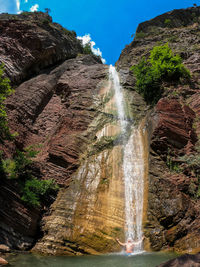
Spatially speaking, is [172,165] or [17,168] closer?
[17,168]

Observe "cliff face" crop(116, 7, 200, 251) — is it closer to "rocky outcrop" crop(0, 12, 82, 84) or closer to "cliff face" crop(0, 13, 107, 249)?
"cliff face" crop(0, 13, 107, 249)

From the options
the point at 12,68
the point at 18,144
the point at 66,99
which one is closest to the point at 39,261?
the point at 18,144

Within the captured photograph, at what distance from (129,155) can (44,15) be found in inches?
1074

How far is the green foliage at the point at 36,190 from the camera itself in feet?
32.9

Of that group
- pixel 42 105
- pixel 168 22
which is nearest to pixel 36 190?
pixel 42 105

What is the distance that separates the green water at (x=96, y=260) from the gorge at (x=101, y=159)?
0.78m

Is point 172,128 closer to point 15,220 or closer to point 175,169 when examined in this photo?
point 175,169

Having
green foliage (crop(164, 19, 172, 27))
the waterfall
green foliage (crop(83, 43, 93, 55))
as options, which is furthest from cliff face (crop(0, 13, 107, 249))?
green foliage (crop(164, 19, 172, 27))

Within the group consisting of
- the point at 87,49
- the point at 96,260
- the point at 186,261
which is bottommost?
the point at 96,260

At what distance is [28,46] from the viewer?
73.8 feet

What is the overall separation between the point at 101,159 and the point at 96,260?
562cm

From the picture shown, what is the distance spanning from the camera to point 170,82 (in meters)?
17.6

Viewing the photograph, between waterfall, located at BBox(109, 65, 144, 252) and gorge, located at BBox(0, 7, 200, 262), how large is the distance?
0.16 feet

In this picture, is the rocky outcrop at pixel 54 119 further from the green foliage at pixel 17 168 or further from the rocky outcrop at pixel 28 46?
the rocky outcrop at pixel 28 46
